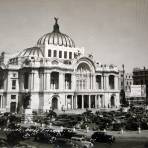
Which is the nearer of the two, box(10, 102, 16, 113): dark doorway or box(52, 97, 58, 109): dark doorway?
box(52, 97, 58, 109): dark doorway

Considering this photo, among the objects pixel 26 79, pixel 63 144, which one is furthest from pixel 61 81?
pixel 63 144

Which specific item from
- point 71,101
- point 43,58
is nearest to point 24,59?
point 43,58

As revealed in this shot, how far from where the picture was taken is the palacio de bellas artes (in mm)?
37250

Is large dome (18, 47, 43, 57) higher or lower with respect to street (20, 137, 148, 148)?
higher

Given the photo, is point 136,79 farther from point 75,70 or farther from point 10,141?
point 10,141

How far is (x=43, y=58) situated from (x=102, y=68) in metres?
7.58

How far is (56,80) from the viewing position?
3872 centimetres

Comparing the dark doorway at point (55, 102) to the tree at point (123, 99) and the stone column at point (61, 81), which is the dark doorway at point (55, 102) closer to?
the stone column at point (61, 81)

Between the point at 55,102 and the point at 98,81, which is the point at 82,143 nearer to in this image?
the point at 55,102

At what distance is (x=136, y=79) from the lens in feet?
161

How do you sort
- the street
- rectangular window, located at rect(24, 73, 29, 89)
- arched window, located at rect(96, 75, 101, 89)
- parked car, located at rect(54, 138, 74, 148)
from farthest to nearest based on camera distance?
1. arched window, located at rect(96, 75, 101, 89)
2. rectangular window, located at rect(24, 73, 29, 89)
3. the street
4. parked car, located at rect(54, 138, 74, 148)

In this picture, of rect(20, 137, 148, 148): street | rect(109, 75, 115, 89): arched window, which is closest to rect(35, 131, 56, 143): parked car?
rect(20, 137, 148, 148): street

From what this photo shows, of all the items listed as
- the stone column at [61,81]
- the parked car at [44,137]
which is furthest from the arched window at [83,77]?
the parked car at [44,137]

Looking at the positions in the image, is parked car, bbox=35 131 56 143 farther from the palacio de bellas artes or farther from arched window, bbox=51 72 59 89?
arched window, bbox=51 72 59 89
